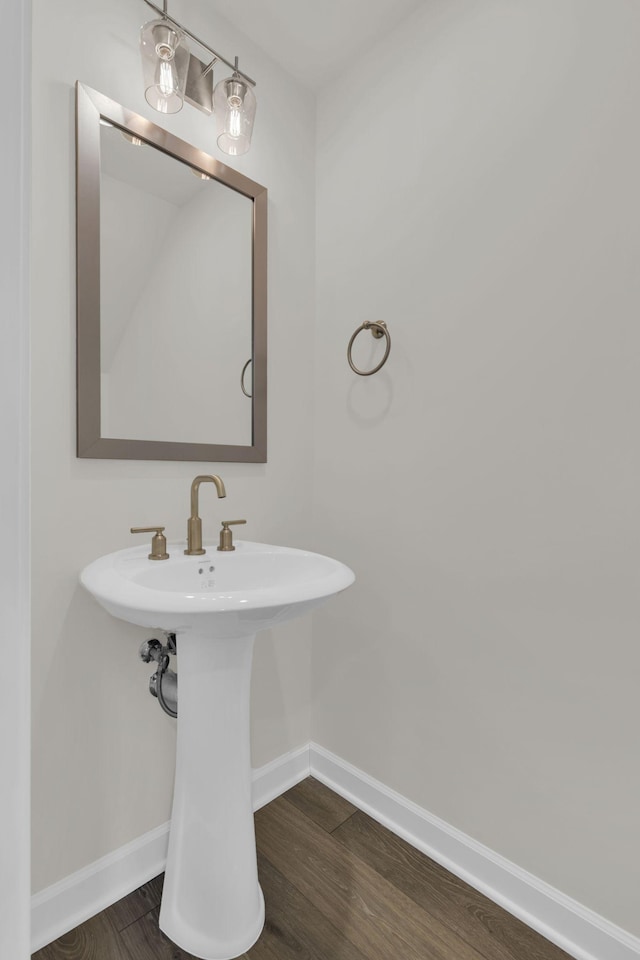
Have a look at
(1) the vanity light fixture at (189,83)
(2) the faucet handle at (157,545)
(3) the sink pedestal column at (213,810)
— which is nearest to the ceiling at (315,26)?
(1) the vanity light fixture at (189,83)

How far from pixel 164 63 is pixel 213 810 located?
1759 mm

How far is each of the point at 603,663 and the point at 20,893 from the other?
110cm

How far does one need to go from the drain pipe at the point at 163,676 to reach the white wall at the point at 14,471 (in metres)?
0.81

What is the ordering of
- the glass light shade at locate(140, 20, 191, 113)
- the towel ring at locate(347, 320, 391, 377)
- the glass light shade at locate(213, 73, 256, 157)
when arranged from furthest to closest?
the towel ring at locate(347, 320, 391, 377), the glass light shade at locate(213, 73, 256, 157), the glass light shade at locate(140, 20, 191, 113)

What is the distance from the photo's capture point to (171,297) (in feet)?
4.38

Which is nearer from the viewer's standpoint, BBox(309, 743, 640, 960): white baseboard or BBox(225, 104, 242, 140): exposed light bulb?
BBox(309, 743, 640, 960): white baseboard

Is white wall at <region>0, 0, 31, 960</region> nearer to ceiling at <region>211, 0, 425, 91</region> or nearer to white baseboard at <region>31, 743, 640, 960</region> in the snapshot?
white baseboard at <region>31, 743, 640, 960</region>

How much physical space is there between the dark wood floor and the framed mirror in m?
1.11

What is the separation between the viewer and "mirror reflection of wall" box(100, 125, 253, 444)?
1.20m

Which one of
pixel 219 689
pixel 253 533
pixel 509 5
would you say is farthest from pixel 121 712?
pixel 509 5

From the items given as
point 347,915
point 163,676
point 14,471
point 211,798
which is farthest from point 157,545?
point 347,915

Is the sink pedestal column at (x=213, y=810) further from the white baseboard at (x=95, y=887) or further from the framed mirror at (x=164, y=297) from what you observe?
the framed mirror at (x=164, y=297)

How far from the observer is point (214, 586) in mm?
1205

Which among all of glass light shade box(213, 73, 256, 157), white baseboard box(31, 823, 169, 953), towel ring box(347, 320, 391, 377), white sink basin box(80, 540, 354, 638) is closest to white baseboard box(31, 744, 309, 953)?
white baseboard box(31, 823, 169, 953)
